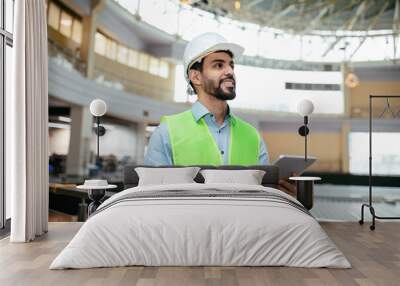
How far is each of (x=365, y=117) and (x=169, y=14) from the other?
328cm

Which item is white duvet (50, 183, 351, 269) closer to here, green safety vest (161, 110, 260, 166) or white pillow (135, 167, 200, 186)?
white pillow (135, 167, 200, 186)

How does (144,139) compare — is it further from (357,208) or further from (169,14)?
(357,208)

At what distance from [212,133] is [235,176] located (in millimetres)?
879

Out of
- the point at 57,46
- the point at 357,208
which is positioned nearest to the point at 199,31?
the point at 57,46

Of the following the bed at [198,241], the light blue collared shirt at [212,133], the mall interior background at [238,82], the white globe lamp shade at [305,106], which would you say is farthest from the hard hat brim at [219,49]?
the bed at [198,241]

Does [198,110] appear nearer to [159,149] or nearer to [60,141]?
[159,149]

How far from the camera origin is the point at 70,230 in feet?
16.4

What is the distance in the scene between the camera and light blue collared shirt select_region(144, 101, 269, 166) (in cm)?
559

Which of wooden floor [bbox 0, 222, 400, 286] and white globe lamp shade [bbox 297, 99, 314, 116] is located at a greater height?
white globe lamp shade [bbox 297, 99, 314, 116]

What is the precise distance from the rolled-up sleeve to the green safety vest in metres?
0.06

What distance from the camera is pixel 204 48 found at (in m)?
5.87

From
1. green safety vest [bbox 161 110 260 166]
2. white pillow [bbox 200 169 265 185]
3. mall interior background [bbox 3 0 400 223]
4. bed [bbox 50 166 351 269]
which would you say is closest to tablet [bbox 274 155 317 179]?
green safety vest [bbox 161 110 260 166]

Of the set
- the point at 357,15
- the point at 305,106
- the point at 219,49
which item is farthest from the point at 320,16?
the point at 219,49

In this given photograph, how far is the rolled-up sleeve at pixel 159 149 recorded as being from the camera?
5594 millimetres
